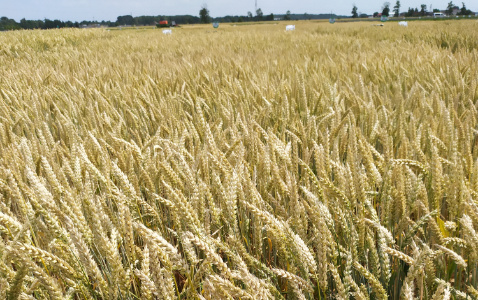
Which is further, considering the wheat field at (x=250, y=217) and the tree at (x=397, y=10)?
the tree at (x=397, y=10)

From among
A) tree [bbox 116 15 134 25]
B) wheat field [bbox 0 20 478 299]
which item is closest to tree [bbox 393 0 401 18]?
tree [bbox 116 15 134 25]

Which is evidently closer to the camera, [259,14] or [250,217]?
[250,217]

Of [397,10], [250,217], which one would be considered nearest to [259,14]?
[397,10]

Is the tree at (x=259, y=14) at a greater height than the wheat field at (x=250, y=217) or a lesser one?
greater

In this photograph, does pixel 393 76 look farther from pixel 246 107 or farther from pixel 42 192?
pixel 42 192

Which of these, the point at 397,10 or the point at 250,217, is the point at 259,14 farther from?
the point at 250,217

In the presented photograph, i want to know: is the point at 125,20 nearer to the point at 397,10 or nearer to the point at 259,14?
the point at 259,14

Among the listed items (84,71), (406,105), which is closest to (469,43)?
(406,105)

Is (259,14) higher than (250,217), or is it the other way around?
(259,14)

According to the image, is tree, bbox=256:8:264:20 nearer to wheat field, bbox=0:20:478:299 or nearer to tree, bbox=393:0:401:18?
tree, bbox=393:0:401:18

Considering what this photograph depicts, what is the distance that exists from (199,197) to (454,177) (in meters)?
0.54

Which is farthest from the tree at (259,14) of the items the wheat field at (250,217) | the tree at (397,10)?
the wheat field at (250,217)

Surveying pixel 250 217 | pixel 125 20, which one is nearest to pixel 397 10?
pixel 125 20

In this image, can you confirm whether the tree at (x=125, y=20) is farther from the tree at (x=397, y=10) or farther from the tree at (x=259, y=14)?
the tree at (x=397, y=10)
